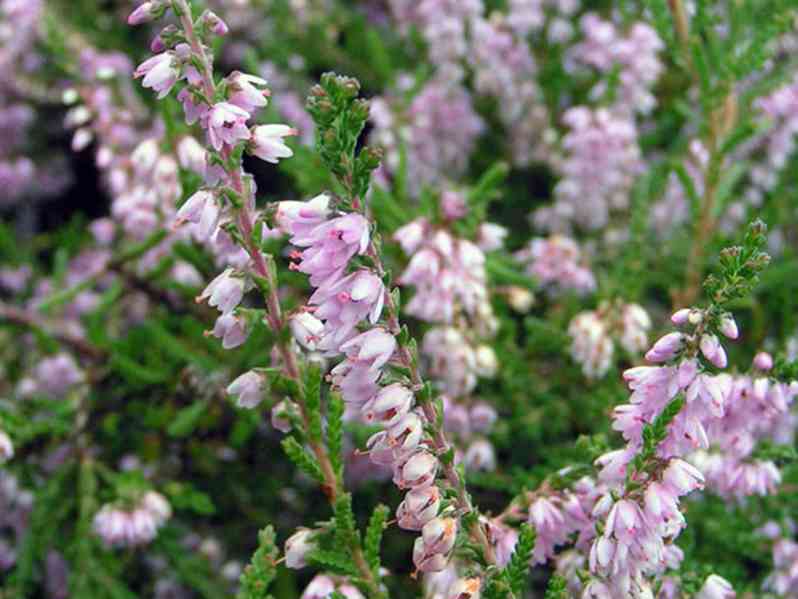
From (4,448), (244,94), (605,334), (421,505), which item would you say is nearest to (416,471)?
(421,505)

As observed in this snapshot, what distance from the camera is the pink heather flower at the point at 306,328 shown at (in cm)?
138

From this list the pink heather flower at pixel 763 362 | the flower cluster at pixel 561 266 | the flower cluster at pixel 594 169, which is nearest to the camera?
the pink heather flower at pixel 763 362

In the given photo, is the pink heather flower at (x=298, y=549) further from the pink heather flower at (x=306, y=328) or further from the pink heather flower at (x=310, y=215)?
the pink heather flower at (x=310, y=215)

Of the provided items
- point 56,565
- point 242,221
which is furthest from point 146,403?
point 242,221

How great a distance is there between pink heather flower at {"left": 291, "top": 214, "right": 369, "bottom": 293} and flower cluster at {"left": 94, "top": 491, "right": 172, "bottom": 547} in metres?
1.19

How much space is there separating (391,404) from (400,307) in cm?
45

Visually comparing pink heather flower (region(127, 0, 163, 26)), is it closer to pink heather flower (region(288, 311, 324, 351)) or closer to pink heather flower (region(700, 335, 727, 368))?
pink heather flower (region(288, 311, 324, 351))

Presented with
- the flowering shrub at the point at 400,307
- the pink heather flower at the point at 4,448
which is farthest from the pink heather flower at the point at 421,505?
the pink heather flower at the point at 4,448

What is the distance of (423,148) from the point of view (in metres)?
3.17

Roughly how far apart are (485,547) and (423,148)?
6.77ft

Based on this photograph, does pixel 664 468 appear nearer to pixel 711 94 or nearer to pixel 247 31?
pixel 711 94

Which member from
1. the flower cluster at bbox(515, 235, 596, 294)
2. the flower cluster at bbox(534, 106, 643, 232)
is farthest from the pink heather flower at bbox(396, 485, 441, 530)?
the flower cluster at bbox(534, 106, 643, 232)

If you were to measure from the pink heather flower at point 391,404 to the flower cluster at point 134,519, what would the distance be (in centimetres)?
118

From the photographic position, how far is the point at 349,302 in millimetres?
1152
